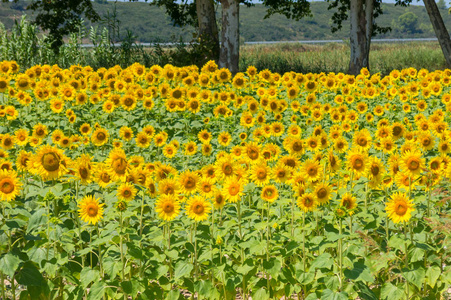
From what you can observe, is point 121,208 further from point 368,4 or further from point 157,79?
point 368,4

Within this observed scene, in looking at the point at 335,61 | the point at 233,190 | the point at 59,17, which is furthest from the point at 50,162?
the point at 335,61

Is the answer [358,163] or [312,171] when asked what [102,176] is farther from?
[358,163]

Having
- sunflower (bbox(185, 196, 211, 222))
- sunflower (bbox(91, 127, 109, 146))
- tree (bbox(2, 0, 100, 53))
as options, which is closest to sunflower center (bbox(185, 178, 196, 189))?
sunflower (bbox(185, 196, 211, 222))

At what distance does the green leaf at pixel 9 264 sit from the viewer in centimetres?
290

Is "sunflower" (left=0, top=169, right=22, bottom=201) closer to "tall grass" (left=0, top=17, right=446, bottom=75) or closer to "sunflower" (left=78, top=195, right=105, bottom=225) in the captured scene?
"sunflower" (left=78, top=195, right=105, bottom=225)

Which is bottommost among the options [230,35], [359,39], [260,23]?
[359,39]

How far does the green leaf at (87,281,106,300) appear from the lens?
3.10m

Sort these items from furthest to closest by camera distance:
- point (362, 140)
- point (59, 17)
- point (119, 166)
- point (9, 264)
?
point (59, 17) < point (362, 140) < point (119, 166) < point (9, 264)

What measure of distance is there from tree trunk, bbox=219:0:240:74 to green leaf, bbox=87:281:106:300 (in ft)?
41.4

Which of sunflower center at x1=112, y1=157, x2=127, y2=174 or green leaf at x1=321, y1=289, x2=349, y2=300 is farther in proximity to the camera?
sunflower center at x1=112, y1=157, x2=127, y2=174

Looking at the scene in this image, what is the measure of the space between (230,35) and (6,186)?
12.6 meters

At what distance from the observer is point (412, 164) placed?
11.5ft

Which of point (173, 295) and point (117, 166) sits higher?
point (117, 166)

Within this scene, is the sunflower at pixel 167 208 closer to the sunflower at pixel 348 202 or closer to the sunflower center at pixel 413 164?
the sunflower at pixel 348 202
